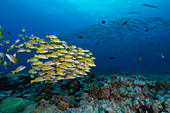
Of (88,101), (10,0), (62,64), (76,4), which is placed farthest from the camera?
(10,0)

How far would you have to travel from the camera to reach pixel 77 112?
9.59 ft

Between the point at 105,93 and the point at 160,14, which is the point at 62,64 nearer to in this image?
the point at 105,93

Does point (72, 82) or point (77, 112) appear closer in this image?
point (77, 112)

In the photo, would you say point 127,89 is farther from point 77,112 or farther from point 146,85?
point 77,112

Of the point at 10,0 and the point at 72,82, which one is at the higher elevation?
the point at 10,0

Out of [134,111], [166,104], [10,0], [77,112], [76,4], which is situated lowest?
[134,111]

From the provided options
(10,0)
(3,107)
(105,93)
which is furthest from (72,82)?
(10,0)

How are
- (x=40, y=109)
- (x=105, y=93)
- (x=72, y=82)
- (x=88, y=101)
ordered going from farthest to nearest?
(x=72, y=82), (x=105, y=93), (x=88, y=101), (x=40, y=109)

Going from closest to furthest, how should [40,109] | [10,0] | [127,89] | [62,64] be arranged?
1. [40,109]
2. [62,64]
3. [127,89]
4. [10,0]

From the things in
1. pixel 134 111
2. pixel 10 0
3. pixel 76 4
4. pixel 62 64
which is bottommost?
pixel 134 111

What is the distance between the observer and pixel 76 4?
28328mm

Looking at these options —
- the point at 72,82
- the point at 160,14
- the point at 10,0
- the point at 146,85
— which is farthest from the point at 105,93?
the point at 10,0

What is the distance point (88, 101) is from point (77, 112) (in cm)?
69

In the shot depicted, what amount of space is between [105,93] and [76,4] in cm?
2974
